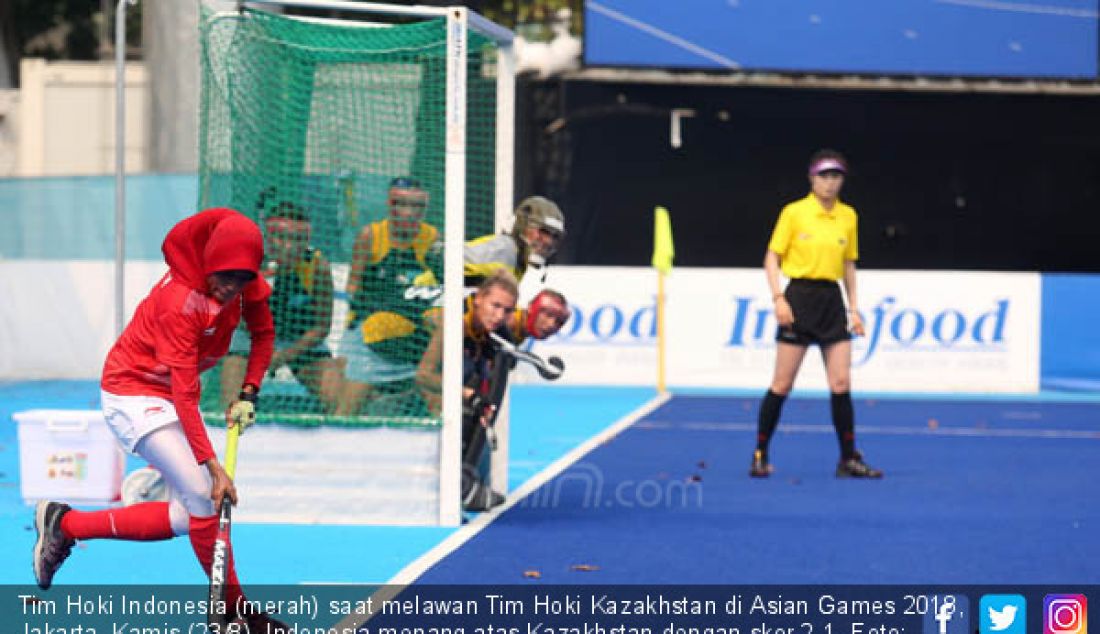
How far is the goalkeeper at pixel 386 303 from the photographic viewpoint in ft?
34.8

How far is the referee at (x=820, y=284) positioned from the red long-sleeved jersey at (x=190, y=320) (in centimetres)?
584

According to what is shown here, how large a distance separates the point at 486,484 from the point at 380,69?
7.56 ft

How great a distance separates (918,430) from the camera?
16594 millimetres

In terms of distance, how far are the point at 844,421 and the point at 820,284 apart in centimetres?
88

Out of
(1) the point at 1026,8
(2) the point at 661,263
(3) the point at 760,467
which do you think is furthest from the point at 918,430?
(1) the point at 1026,8

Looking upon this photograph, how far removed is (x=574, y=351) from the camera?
21.4 meters

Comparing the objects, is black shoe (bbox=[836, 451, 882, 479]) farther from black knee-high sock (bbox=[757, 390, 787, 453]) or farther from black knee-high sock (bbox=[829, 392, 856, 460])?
black knee-high sock (bbox=[757, 390, 787, 453])

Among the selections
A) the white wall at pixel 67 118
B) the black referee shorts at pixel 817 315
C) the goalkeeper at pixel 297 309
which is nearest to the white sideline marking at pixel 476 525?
the goalkeeper at pixel 297 309

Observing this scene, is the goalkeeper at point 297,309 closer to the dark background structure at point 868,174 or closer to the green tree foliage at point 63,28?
the dark background structure at point 868,174

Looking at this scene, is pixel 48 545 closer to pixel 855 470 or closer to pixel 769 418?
pixel 769 418

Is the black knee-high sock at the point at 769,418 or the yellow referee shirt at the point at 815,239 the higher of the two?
the yellow referee shirt at the point at 815,239

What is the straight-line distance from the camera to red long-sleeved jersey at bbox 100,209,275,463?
6.66 meters

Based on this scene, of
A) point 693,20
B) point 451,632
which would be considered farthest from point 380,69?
point 693,20

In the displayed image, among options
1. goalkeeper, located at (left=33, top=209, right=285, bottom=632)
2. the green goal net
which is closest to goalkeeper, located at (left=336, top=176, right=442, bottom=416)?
the green goal net
